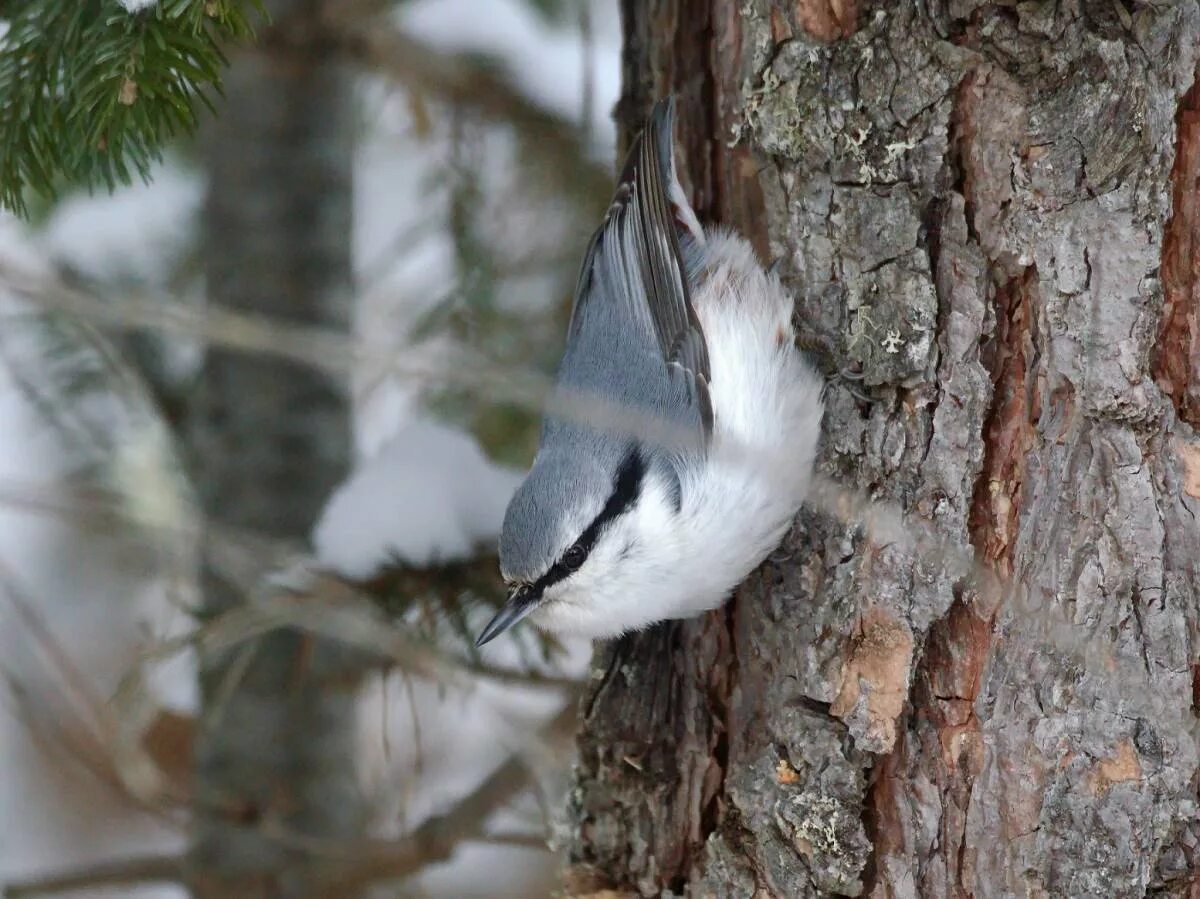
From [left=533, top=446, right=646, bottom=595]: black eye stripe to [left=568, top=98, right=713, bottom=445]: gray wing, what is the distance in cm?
13

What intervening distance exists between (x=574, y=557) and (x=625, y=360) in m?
0.35

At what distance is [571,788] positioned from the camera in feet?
6.79

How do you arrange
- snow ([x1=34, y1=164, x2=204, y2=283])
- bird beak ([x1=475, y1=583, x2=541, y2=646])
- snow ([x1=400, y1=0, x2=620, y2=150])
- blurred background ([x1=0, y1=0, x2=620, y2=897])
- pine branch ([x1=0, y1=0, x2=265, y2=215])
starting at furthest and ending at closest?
snow ([x1=34, y1=164, x2=204, y2=283]) → snow ([x1=400, y1=0, x2=620, y2=150]) → blurred background ([x1=0, y1=0, x2=620, y2=897]) → bird beak ([x1=475, y1=583, x2=541, y2=646]) → pine branch ([x1=0, y1=0, x2=265, y2=215])

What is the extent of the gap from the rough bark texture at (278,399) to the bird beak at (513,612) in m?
0.90

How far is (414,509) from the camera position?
2297 mm

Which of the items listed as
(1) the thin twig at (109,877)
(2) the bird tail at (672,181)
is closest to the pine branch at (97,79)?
(2) the bird tail at (672,181)

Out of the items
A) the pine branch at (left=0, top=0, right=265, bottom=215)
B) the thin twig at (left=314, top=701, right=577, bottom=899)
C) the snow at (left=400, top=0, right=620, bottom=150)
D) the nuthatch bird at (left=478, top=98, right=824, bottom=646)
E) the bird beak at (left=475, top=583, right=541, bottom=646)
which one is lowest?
the thin twig at (left=314, top=701, right=577, bottom=899)

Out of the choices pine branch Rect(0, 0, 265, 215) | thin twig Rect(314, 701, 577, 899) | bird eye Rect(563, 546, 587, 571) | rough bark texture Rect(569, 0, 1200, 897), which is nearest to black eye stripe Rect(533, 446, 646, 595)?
bird eye Rect(563, 546, 587, 571)

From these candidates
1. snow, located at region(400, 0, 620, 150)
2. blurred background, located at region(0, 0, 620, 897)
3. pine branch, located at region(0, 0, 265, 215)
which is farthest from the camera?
snow, located at region(400, 0, 620, 150)

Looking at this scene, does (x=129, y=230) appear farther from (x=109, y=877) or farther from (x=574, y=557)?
(x=574, y=557)

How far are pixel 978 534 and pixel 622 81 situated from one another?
1.09m

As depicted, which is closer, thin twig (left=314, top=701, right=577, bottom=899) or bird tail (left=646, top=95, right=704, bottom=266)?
bird tail (left=646, top=95, right=704, bottom=266)

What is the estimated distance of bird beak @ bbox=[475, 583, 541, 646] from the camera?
1.91m

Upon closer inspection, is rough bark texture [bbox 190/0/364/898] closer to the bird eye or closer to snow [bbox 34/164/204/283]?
snow [bbox 34/164/204/283]
